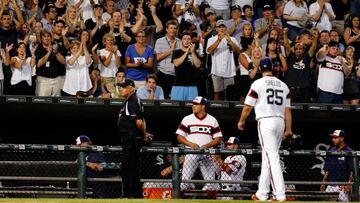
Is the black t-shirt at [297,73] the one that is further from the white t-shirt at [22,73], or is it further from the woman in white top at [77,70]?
the white t-shirt at [22,73]

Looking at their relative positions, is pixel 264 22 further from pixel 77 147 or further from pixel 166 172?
pixel 77 147

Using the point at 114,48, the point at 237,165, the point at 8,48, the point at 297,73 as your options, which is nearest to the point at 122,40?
the point at 114,48

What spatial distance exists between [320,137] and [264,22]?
241 centimetres

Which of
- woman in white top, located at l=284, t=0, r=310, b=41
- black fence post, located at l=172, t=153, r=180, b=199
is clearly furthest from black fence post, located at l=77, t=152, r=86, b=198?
woman in white top, located at l=284, t=0, r=310, b=41

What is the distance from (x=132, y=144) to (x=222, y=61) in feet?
14.8

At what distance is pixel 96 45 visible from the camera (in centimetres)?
1972

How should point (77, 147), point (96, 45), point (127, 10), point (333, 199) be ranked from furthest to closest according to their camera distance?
point (127, 10), point (96, 45), point (333, 199), point (77, 147)

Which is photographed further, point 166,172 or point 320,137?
point 320,137

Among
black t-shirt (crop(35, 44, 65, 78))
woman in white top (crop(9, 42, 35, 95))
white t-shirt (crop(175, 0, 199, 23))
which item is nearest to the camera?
woman in white top (crop(9, 42, 35, 95))

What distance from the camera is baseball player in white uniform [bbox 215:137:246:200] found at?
59.7 feet

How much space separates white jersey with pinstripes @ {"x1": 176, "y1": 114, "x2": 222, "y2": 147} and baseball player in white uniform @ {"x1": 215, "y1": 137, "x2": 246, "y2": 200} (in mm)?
369

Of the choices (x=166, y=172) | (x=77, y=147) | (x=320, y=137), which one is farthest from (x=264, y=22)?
(x=77, y=147)

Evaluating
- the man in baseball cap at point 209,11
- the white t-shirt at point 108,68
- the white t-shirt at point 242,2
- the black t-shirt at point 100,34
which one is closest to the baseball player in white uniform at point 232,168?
the white t-shirt at point 108,68

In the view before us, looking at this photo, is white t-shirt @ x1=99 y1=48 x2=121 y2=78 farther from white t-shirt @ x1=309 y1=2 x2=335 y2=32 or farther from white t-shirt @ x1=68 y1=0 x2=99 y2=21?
white t-shirt @ x1=309 y1=2 x2=335 y2=32
